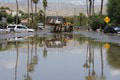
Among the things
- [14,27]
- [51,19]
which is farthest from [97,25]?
[14,27]

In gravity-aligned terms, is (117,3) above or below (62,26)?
above

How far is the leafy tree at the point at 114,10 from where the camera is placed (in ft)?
212

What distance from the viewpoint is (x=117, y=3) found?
64875 mm

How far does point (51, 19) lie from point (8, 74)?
59594 mm

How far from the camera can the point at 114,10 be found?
66.5m

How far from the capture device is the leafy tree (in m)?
64.7

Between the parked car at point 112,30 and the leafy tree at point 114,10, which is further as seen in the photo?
the leafy tree at point 114,10

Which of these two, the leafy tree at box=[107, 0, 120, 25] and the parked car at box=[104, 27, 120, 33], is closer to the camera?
the parked car at box=[104, 27, 120, 33]

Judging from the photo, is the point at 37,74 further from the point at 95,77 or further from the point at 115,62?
the point at 115,62

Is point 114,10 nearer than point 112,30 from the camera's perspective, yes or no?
No

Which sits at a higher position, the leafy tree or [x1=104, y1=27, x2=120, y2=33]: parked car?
the leafy tree

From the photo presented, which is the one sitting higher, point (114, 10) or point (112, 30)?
point (114, 10)

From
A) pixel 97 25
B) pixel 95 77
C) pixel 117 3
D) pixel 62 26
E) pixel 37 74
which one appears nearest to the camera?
pixel 95 77

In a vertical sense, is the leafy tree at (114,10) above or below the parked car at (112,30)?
above
